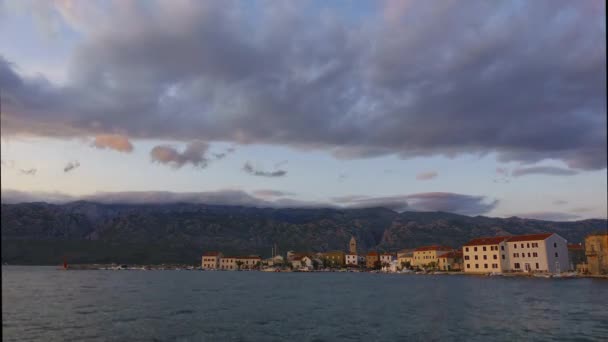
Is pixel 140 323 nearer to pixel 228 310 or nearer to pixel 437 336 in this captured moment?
pixel 228 310


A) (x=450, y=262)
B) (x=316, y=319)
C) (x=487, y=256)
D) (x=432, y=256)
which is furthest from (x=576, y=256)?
(x=316, y=319)

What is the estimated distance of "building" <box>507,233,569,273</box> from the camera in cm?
13600

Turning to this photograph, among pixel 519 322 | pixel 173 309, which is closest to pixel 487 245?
pixel 519 322

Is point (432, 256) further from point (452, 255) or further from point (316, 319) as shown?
point (316, 319)

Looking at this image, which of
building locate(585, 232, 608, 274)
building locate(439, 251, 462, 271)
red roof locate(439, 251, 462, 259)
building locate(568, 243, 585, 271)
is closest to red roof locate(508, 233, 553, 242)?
building locate(585, 232, 608, 274)

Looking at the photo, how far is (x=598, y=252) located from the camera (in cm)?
12612

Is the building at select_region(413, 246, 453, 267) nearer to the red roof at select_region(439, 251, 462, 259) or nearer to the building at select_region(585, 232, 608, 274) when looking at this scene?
the red roof at select_region(439, 251, 462, 259)

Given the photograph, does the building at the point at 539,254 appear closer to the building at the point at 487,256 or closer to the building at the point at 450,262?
the building at the point at 487,256

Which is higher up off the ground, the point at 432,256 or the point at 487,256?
the point at 487,256

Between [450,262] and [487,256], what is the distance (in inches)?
1282

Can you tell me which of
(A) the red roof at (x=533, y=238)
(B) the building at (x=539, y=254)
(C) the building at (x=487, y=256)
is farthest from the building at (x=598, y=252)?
(C) the building at (x=487, y=256)

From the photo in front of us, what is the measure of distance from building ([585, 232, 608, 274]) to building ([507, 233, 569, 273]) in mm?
9853

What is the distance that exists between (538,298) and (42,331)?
67.2 meters

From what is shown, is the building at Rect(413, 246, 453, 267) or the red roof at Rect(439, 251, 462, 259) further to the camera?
the building at Rect(413, 246, 453, 267)
